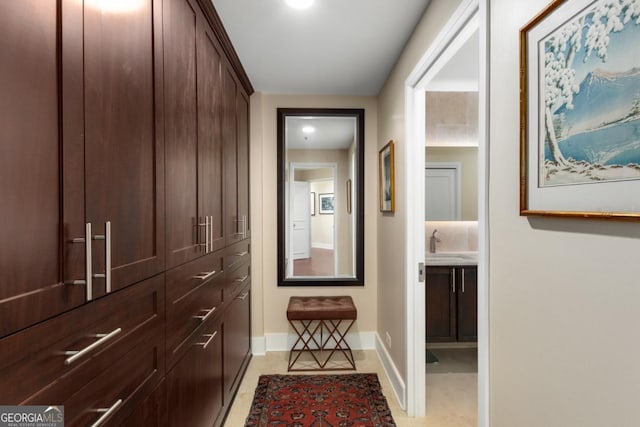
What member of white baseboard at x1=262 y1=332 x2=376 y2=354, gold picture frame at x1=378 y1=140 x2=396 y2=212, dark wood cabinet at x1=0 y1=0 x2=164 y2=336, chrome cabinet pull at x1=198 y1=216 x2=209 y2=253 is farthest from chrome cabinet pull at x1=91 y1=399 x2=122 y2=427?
white baseboard at x1=262 y1=332 x2=376 y2=354

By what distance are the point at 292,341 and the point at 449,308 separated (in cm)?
155

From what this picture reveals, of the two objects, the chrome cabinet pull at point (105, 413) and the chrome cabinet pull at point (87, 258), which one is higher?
the chrome cabinet pull at point (87, 258)

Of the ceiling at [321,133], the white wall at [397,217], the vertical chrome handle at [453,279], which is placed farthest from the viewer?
the ceiling at [321,133]

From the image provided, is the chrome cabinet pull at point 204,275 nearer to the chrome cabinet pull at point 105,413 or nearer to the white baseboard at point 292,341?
the chrome cabinet pull at point 105,413

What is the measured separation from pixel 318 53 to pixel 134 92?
1619mm

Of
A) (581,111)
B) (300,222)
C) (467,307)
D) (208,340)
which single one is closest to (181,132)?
(208,340)

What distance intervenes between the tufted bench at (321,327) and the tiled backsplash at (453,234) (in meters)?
1.19

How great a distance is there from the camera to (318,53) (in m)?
2.38

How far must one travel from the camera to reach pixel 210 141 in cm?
191

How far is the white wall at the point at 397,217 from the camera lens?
2.00 metres

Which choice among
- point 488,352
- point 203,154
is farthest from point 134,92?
point 488,352

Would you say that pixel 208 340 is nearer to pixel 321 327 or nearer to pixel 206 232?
pixel 206 232

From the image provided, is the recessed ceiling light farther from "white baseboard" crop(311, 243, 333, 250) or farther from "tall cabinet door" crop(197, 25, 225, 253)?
"white baseboard" crop(311, 243, 333, 250)

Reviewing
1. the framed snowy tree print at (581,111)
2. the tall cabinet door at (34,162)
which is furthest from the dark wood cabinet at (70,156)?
the framed snowy tree print at (581,111)
